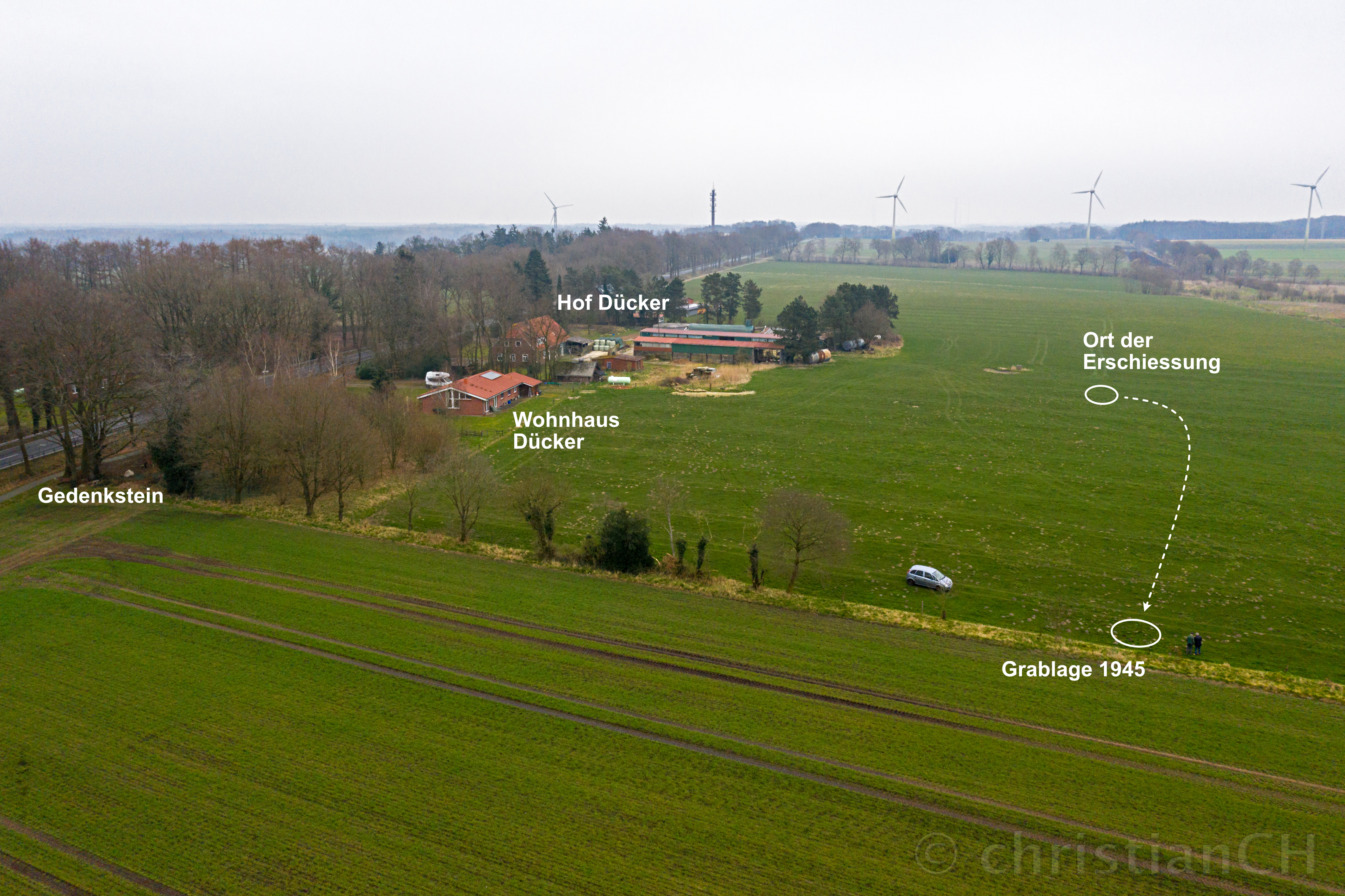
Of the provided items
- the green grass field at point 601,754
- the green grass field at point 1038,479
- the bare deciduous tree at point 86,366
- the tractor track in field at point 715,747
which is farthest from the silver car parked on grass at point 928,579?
the bare deciduous tree at point 86,366

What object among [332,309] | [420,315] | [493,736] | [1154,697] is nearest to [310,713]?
Result: [493,736]

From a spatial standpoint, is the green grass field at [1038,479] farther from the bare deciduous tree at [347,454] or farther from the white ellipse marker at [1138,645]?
the bare deciduous tree at [347,454]

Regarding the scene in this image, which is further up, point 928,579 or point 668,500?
point 668,500

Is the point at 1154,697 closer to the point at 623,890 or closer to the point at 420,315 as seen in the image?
the point at 623,890

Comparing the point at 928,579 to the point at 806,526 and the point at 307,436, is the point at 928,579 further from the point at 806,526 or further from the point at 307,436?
the point at 307,436

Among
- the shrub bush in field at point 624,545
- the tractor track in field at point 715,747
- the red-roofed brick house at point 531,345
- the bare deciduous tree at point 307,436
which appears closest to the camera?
the tractor track in field at point 715,747

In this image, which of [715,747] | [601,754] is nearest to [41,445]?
[601,754]
